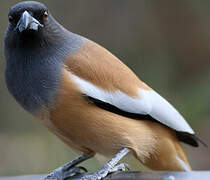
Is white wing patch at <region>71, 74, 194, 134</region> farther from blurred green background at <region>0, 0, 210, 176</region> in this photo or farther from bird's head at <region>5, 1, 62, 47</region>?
blurred green background at <region>0, 0, 210, 176</region>

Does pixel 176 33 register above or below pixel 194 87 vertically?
above

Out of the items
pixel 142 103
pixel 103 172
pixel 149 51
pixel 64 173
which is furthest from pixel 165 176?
pixel 149 51

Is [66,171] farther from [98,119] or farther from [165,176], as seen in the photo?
[165,176]

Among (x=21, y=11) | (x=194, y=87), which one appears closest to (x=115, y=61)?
(x=21, y=11)

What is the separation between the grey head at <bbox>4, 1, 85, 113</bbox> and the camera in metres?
3.90

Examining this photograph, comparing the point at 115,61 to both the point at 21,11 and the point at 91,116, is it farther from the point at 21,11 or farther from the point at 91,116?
the point at 21,11

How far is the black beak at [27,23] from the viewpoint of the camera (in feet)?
12.5

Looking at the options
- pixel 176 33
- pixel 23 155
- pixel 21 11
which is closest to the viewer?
pixel 21 11

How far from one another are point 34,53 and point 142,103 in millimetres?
968

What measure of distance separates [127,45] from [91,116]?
4.16 metres

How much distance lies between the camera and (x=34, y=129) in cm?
732

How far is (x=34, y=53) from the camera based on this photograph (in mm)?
4055

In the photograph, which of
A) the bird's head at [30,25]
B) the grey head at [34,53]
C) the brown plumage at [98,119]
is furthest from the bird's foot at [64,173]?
the bird's head at [30,25]

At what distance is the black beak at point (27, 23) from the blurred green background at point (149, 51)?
10.2 feet
